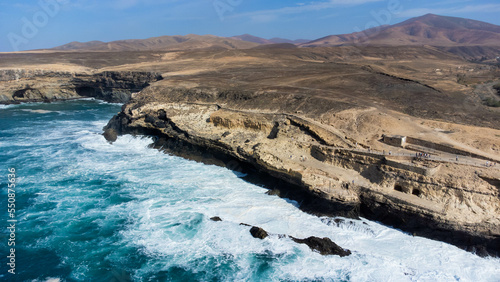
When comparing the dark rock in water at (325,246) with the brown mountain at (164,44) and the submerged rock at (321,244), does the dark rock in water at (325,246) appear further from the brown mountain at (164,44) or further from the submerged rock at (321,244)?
the brown mountain at (164,44)

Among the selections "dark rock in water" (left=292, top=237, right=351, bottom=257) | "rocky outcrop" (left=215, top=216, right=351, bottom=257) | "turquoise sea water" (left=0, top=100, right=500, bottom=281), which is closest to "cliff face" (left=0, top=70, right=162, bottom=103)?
"turquoise sea water" (left=0, top=100, right=500, bottom=281)

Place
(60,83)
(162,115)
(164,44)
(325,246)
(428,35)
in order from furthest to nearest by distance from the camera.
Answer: (164,44), (428,35), (60,83), (162,115), (325,246)

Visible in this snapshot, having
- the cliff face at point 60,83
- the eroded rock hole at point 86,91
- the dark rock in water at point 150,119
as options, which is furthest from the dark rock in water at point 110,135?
the eroded rock hole at point 86,91

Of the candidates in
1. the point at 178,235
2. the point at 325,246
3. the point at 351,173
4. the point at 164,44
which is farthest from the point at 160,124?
the point at 164,44

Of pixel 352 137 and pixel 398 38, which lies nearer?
pixel 352 137

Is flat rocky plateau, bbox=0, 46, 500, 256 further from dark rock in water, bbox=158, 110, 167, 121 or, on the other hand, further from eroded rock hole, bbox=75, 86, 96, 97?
eroded rock hole, bbox=75, 86, 96, 97

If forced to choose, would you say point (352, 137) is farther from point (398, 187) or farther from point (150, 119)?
point (150, 119)

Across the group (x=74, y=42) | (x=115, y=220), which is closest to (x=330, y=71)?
(x=115, y=220)

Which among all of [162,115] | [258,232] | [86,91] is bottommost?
[258,232]
